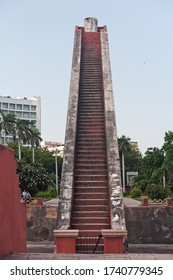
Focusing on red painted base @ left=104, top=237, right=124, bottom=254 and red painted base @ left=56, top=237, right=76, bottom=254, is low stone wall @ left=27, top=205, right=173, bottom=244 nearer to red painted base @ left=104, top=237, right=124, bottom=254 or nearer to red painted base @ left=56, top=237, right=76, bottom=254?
red painted base @ left=56, top=237, right=76, bottom=254

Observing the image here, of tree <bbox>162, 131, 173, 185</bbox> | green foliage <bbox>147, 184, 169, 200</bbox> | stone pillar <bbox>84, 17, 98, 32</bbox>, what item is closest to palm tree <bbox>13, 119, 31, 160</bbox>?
tree <bbox>162, 131, 173, 185</bbox>

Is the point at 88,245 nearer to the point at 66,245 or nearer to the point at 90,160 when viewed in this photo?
the point at 66,245

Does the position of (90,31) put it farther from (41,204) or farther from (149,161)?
(149,161)

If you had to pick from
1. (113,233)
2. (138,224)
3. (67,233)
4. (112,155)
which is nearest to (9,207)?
(67,233)

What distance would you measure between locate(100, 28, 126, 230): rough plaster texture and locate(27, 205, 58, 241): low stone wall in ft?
11.8

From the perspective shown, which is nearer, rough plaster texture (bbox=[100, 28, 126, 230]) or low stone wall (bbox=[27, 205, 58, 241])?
rough plaster texture (bbox=[100, 28, 126, 230])

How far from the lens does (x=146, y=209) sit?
675 inches

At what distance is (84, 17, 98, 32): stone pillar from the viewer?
28969mm

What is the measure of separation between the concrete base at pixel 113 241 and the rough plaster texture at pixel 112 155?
92 centimetres

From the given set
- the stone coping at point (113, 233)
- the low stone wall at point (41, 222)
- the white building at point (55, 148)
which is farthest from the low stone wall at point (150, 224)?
the white building at point (55, 148)

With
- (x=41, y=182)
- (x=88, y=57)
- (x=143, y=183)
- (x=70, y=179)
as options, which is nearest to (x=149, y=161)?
(x=143, y=183)

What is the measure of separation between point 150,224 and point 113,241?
6.81 meters

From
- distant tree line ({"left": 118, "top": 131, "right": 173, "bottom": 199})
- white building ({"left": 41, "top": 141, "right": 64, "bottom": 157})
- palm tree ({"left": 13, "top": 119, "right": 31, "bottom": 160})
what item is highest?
white building ({"left": 41, "top": 141, "right": 64, "bottom": 157})

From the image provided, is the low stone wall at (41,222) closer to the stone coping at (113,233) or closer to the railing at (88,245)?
the railing at (88,245)
